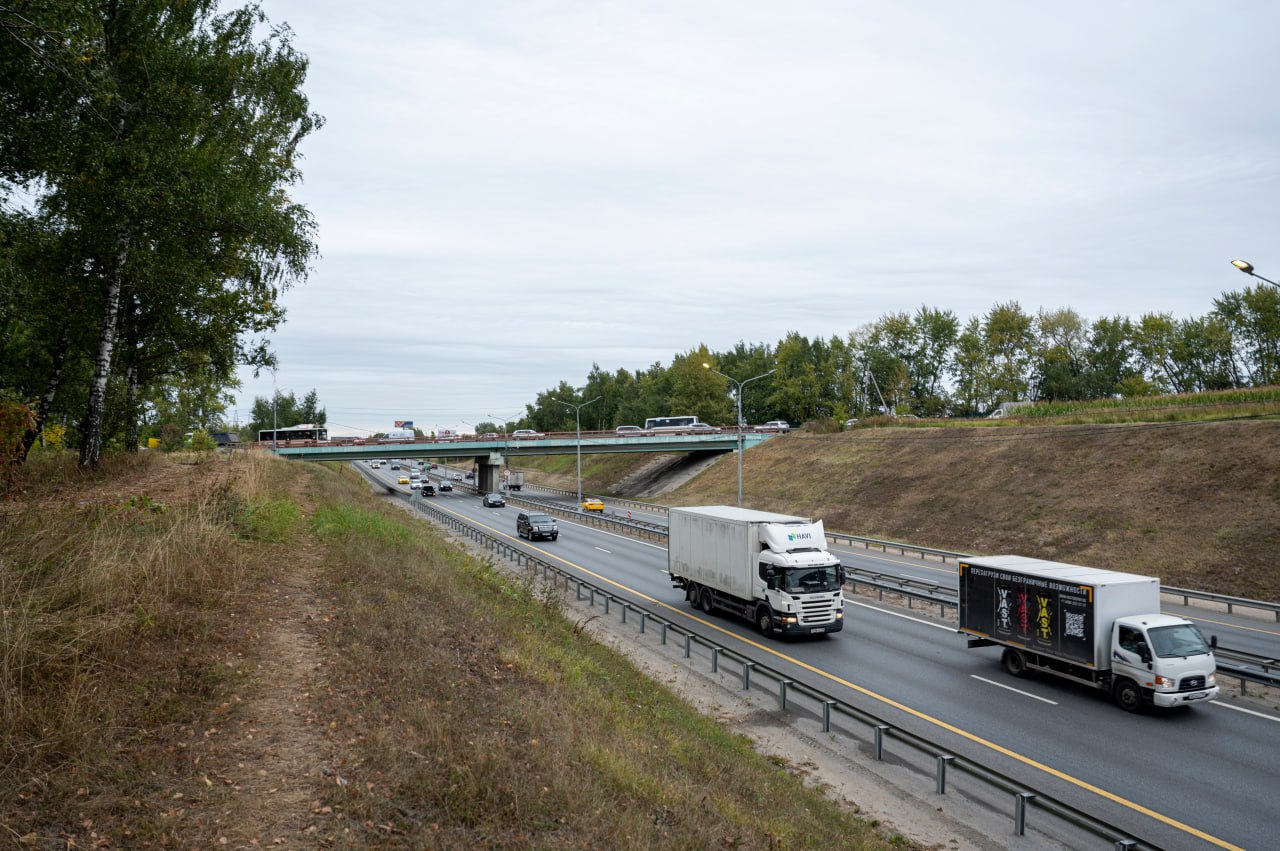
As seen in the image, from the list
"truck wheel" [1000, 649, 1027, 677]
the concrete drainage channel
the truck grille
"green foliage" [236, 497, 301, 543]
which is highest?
"green foliage" [236, 497, 301, 543]

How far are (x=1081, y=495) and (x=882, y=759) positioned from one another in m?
32.4

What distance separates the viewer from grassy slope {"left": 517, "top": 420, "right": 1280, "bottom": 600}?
3116 centimetres

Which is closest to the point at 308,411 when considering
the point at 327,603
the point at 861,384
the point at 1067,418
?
the point at 861,384

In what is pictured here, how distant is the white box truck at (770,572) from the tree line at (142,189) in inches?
595

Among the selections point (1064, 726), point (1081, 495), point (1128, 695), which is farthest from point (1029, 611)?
point (1081, 495)

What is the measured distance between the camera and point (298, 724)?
8625 mm

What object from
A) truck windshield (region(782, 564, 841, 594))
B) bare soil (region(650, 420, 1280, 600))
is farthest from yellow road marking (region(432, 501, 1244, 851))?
bare soil (region(650, 420, 1280, 600))

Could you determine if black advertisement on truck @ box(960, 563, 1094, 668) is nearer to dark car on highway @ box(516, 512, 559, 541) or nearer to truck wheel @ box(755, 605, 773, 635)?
truck wheel @ box(755, 605, 773, 635)

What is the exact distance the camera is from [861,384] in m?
106

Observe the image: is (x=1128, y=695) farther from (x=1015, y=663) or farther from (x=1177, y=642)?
(x=1015, y=663)

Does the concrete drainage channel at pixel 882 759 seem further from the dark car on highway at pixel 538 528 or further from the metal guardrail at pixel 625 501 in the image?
the metal guardrail at pixel 625 501

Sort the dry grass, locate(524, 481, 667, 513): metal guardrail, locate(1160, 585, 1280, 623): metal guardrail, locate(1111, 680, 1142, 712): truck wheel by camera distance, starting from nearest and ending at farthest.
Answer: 1. the dry grass
2. locate(1111, 680, 1142, 712): truck wheel
3. locate(1160, 585, 1280, 623): metal guardrail
4. locate(524, 481, 667, 513): metal guardrail

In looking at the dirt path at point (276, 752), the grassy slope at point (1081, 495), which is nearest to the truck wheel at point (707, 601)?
the dirt path at point (276, 752)

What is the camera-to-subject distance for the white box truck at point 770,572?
21672mm
